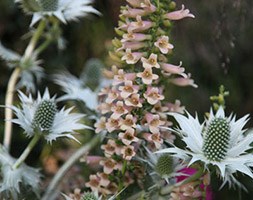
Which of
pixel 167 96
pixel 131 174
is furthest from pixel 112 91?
pixel 167 96

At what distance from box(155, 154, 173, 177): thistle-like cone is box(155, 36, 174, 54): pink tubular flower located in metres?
0.17

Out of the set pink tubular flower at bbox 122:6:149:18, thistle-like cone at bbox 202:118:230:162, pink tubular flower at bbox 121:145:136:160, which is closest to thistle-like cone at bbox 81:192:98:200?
pink tubular flower at bbox 121:145:136:160

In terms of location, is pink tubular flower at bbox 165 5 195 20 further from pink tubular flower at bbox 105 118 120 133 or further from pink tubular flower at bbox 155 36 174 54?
pink tubular flower at bbox 105 118 120 133

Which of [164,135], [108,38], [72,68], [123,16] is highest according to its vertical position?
[123,16]

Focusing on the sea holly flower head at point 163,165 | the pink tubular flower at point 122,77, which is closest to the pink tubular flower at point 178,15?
the pink tubular flower at point 122,77

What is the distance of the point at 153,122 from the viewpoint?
0.96 m

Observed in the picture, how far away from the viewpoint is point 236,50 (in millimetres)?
2078

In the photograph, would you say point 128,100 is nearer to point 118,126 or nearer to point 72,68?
point 118,126

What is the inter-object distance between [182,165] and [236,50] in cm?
115

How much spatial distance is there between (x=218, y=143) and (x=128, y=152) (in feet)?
0.45

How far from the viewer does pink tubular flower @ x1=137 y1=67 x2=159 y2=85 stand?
0.94 metres

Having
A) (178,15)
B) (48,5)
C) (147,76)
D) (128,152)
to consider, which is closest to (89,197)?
(128,152)

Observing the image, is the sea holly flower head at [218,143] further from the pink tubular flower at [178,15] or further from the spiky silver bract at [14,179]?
Result: the spiky silver bract at [14,179]

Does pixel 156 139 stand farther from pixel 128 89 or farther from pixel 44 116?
pixel 44 116
